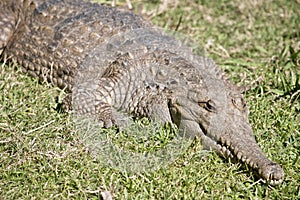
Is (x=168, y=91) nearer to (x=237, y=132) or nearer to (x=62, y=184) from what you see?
(x=237, y=132)

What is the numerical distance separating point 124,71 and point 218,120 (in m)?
1.07

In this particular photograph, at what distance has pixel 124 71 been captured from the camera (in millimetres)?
4953

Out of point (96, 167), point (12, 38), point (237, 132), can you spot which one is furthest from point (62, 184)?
point (12, 38)

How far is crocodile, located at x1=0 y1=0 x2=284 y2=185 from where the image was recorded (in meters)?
4.40

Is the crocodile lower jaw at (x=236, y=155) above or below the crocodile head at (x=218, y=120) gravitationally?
below

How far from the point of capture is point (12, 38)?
567cm

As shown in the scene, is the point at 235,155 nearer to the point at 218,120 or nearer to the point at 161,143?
the point at 218,120

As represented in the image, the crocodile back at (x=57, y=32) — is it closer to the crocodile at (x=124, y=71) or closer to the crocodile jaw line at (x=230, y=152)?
the crocodile at (x=124, y=71)

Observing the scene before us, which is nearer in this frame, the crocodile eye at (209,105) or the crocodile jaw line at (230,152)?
the crocodile jaw line at (230,152)

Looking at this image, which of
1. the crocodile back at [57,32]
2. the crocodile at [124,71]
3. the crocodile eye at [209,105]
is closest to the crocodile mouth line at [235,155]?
the crocodile at [124,71]

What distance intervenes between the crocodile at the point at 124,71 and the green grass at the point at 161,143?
17cm

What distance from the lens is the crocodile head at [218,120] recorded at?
4.20 m

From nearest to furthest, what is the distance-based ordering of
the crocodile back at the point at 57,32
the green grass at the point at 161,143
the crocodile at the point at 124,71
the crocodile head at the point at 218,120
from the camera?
the green grass at the point at 161,143
the crocodile head at the point at 218,120
the crocodile at the point at 124,71
the crocodile back at the point at 57,32

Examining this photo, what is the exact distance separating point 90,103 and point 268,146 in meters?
1.61
